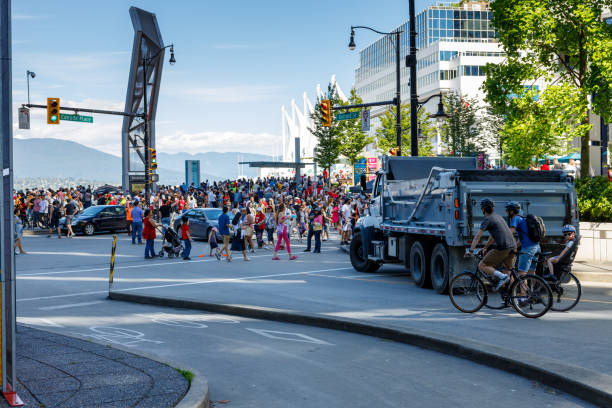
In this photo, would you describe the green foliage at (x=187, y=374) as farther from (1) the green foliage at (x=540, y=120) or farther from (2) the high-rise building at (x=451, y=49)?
(2) the high-rise building at (x=451, y=49)

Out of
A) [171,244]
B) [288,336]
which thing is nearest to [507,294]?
[288,336]

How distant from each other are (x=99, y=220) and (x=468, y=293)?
1091 inches

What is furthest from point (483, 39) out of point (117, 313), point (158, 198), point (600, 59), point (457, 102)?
point (117, 313)

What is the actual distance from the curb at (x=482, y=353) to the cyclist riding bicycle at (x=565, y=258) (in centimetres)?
422

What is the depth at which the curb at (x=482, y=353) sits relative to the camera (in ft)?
20.4

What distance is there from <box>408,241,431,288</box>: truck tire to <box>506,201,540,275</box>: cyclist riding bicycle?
2.98 m

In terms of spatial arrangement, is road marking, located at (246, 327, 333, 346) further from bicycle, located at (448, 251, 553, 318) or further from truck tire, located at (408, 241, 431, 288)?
truck tire, located at (408, 241, 431, 288)

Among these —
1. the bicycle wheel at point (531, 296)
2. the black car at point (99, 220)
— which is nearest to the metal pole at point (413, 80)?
the bicycle wheel at point (531, 296)

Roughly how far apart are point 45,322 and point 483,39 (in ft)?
353

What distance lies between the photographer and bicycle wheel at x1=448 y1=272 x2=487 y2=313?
11.3 m

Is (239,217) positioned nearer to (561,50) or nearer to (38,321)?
(561,50)

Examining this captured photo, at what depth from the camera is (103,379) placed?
6617 mm

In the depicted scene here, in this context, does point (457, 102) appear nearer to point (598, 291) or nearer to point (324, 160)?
point (324, 160)

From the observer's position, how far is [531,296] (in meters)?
10.8
